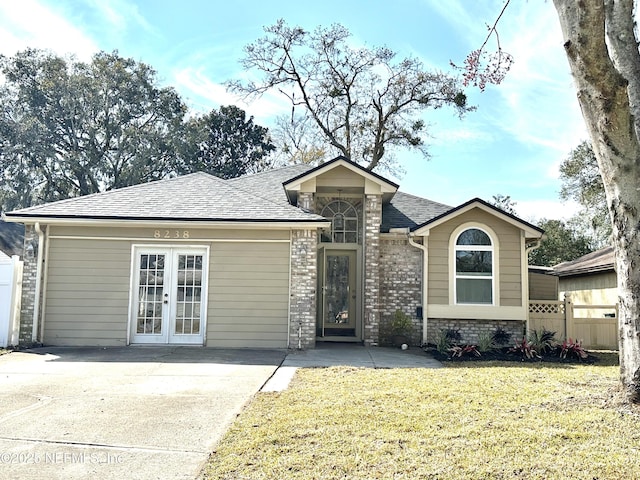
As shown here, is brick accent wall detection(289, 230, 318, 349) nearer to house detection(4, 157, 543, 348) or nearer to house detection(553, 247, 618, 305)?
house detection(4, 157, 543, 348)

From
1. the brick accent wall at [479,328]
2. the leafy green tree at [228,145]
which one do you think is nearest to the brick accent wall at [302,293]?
the brick accent wall at [479,328]

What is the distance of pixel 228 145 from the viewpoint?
32.5 metres

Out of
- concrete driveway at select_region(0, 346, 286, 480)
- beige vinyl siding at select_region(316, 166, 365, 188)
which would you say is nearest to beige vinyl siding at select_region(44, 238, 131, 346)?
concrete driveway at select_region(0, 346, 286, 480)

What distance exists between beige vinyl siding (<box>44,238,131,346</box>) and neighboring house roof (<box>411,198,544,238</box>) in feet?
21.9

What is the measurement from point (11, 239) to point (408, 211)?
19204mm

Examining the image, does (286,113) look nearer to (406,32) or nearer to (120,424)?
(406,32)

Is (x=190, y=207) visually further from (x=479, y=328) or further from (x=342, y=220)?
(x=479, y=328)

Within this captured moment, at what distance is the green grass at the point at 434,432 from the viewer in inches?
145

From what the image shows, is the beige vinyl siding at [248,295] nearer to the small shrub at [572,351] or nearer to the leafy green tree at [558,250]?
the small shrub at [572,351]

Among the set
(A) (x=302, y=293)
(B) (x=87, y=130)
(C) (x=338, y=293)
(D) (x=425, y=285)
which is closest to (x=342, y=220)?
(C) (x=338, y=293)

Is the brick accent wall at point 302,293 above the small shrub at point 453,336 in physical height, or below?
above

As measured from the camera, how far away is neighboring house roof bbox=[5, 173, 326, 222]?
32.8 feet

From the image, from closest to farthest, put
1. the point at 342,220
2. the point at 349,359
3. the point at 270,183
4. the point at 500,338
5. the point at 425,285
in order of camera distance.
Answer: the point at 349,359, the point at 500,338, the point at 425,285, the point at 342,220, the point at 270,183

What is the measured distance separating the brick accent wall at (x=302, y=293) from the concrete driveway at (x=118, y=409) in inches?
35.7
